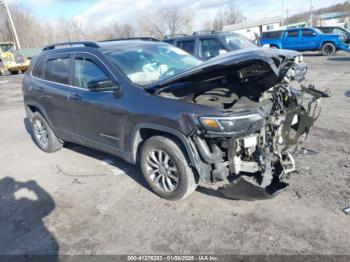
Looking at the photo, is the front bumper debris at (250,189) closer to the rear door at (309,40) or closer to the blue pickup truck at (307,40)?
the blue pickup truck at (307,40)

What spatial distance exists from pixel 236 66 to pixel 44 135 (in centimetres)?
409

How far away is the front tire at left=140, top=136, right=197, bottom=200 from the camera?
3.41 metres

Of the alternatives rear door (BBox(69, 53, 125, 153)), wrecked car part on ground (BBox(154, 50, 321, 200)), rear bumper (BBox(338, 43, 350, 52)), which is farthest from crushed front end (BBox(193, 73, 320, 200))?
rear bumper (BBox(338, 43, 350, 52))

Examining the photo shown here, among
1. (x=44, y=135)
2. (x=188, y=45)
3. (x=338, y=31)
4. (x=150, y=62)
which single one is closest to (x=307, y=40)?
(x=338, y=31)

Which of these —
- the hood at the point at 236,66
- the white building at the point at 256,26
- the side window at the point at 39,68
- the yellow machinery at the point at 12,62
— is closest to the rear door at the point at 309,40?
the hood at the point at 236,66

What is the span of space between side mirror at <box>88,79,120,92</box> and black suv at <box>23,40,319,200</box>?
0.01m

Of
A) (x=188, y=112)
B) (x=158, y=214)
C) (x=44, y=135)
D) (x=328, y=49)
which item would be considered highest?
(x=188, y=112)

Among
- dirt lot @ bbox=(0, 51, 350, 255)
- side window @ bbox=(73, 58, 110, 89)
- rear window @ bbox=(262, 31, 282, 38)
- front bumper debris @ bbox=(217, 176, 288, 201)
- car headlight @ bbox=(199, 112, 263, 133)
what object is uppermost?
side window @ bbox=(73, 58, 110, 89)

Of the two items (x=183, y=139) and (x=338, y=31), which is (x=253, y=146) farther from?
(x=338, y=31)

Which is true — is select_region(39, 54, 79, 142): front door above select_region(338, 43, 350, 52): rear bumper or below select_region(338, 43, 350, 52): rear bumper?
above

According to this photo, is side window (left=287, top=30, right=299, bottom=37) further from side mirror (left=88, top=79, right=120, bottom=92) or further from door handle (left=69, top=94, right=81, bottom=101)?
side mirror (left=88, top=79, right=120, bottom=92)

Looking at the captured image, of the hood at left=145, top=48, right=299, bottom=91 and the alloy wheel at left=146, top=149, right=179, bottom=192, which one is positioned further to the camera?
the alloy wheel at left=146, top=149, right=179, bottom=192

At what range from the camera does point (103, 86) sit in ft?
12.3

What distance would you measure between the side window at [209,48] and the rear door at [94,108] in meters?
6.50
